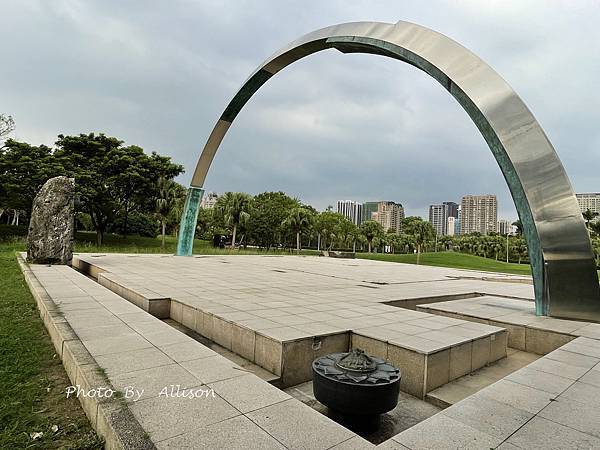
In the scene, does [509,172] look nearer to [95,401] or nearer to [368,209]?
[95,401]

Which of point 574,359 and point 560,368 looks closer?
point 560,368

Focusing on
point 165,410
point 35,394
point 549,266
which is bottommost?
point 35,394

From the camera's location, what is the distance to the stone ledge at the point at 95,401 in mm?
2139

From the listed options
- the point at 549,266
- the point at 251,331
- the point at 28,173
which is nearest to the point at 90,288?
the point at 251,331

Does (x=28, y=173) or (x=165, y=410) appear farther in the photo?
(x=28, y=173)

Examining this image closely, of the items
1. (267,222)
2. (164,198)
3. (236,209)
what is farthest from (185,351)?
(267,222)

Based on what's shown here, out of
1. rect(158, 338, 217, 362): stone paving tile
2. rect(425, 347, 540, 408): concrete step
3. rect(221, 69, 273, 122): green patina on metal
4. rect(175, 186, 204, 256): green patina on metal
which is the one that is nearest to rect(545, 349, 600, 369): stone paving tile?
rect(425, 347, 540, 408): concrete step

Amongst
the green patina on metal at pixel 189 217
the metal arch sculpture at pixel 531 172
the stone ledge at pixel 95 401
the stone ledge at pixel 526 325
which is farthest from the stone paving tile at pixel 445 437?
the green patina on metal at pixel 189 217

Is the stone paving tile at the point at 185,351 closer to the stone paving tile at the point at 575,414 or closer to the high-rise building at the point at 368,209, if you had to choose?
the stone paving tile at the point at 575,414

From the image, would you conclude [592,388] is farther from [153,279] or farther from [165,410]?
[153,279]

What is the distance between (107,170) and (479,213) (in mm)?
107414

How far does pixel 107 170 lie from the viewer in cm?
2605

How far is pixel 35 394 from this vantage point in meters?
3.05

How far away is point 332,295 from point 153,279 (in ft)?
13.8
